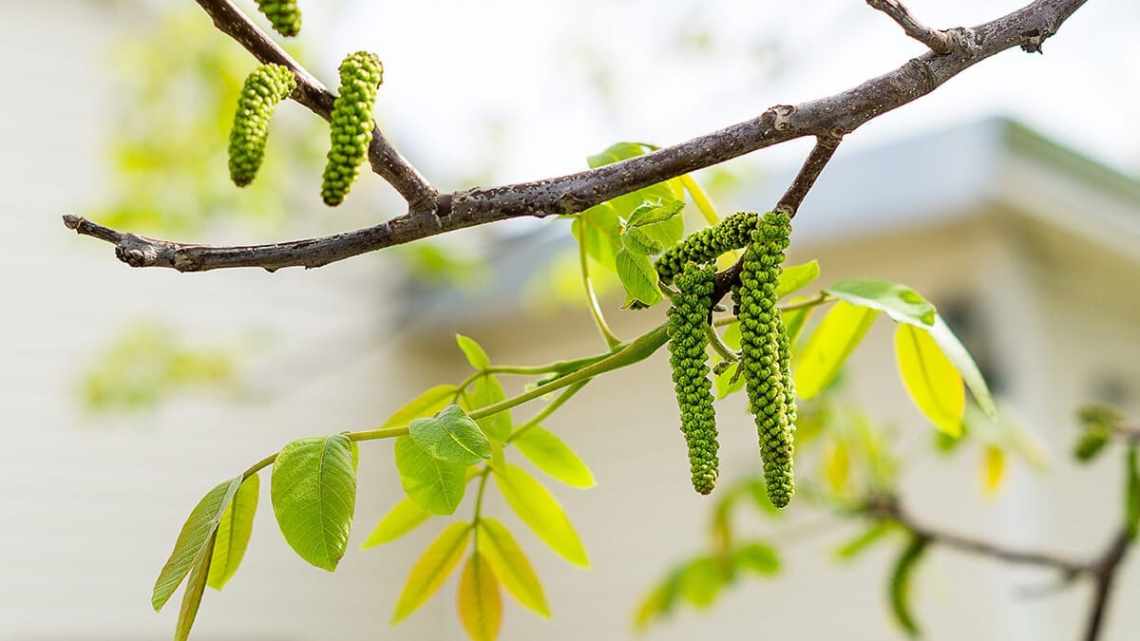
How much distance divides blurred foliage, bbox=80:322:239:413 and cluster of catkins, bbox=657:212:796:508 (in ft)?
11.5

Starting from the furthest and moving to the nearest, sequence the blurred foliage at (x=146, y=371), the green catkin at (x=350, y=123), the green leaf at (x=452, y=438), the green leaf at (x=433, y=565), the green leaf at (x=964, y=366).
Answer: the blurred foliage at (x=146, y=371) < the green leaf at (x=433, y=565) < the green leaf at (x=964, y=366) < the green leaf at (x=452, y=438) < the green catkin at (x=350, y=123)

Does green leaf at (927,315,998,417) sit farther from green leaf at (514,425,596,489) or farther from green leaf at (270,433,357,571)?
green leaf at (270,433,357,571)

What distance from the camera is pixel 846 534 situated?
15.0 feet

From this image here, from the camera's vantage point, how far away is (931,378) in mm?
897

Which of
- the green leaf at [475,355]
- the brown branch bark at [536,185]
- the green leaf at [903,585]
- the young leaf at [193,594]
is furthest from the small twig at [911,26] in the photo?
the green leaf at [903,585]

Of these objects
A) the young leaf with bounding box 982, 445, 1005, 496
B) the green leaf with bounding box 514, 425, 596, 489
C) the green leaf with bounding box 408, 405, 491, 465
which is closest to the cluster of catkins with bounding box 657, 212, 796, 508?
the green leaf with bounding box 408, 405, 491, 465

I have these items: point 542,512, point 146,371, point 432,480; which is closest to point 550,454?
point 542,512

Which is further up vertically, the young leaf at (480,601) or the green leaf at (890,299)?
the green leaf at (890,299)

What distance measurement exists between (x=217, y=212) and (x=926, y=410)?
2870 millimetres

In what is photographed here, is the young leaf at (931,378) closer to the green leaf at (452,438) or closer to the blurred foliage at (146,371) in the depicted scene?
the green leaf at (452,438)

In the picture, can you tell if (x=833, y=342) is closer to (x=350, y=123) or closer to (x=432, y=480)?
(x=432, y=480)

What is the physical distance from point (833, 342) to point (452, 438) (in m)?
0.40

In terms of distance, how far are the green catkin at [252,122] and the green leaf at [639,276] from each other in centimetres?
21

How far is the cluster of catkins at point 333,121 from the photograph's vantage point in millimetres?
566
